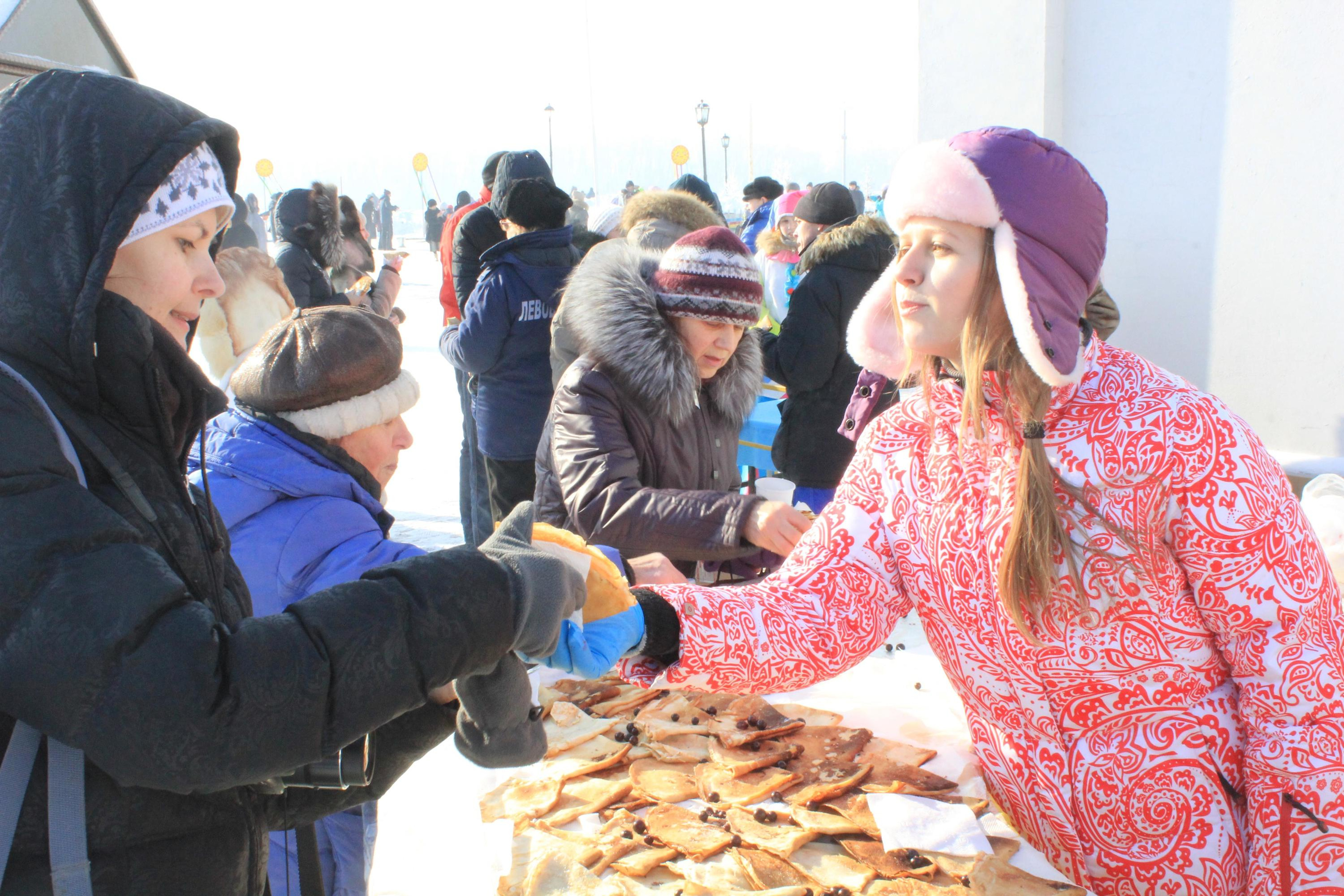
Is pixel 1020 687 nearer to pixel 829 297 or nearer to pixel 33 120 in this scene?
pixel 33 120

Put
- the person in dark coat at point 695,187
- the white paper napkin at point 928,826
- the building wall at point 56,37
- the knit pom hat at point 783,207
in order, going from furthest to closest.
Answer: the knit pom hat at point 783,207 → the person in dark coat at point 695,187 → the building wall at point 56,37 → the white paper napkin at point 928,826

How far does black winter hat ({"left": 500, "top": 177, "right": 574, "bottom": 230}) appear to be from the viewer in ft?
13.9

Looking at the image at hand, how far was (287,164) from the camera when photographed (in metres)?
81.1

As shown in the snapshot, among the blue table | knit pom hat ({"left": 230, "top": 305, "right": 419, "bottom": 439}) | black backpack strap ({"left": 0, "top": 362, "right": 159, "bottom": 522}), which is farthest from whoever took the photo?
the blue table

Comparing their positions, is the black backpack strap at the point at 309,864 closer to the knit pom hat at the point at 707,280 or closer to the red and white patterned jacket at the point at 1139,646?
the red and white patterned jacket at the point at 1139,646

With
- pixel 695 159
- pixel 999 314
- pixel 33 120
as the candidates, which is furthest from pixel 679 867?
pixel 695 159

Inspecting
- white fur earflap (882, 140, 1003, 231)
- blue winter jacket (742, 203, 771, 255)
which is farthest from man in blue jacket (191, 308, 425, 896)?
blue winter jacket (742, 203, 771, 255)

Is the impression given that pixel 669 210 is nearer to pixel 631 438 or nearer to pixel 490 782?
pixel 631 438

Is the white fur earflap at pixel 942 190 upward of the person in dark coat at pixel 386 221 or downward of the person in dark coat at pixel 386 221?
upward

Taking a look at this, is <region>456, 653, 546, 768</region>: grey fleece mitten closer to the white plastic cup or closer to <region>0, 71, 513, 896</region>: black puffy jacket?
<region>0, 71, 513, 896</region>: black puffy jacket

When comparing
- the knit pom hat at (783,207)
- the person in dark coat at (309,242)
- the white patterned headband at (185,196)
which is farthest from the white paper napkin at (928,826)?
the knit pom hat at (783,207)

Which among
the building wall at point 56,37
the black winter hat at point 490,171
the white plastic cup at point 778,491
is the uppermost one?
the building wall at point 56,37

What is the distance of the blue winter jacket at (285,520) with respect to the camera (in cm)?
167

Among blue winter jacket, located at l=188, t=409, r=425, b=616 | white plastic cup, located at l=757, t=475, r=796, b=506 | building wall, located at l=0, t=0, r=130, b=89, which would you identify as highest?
building wall, located at l=0, t=0, r=130, b=89
